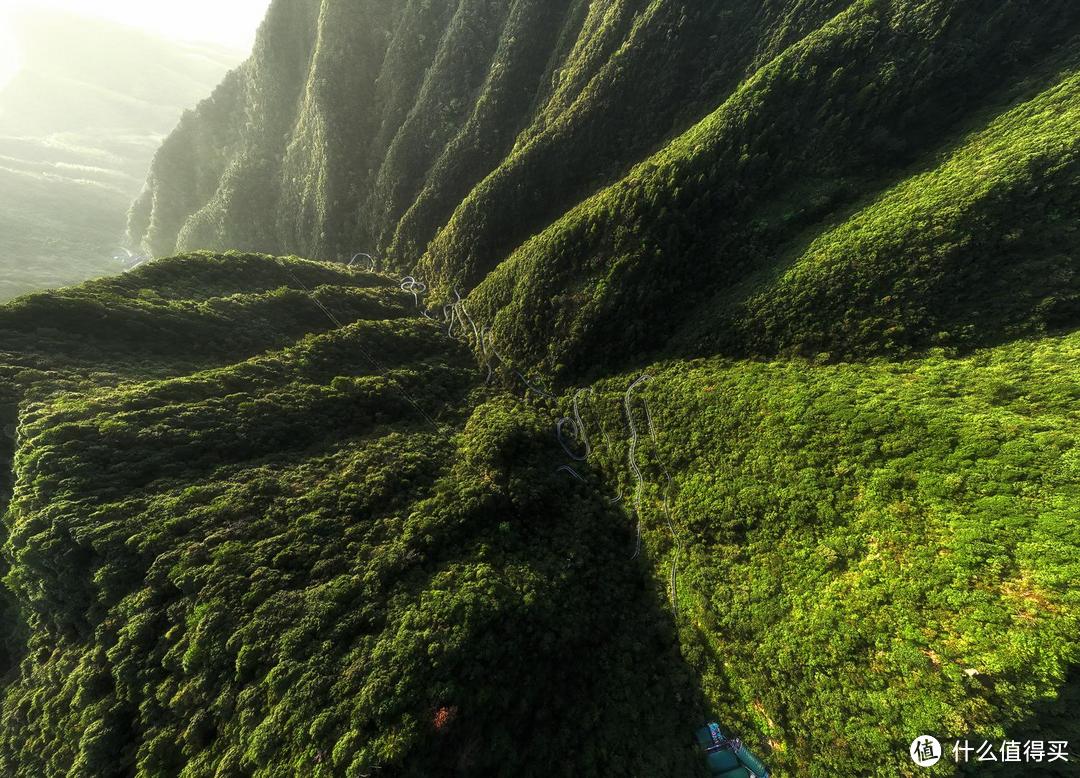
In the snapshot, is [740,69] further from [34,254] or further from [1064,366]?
[34,254]

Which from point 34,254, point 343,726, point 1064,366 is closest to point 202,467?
point 343,726

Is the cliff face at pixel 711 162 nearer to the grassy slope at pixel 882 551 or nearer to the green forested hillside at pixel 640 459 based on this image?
the green forested hillside at pixel 640 459

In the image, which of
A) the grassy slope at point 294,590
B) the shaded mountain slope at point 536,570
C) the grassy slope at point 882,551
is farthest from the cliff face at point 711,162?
the grassy slope at point 294,590

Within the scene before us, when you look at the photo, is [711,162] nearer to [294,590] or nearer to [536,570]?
[536,570]

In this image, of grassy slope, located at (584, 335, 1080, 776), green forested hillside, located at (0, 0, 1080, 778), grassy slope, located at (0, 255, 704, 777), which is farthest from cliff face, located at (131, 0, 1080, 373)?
grassy slope, located at (0, 255, 704, 777)

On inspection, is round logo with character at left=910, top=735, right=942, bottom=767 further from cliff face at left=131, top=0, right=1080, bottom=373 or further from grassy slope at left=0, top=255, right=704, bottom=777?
cliff face at left=131, top=0, right=1080, bottom=373

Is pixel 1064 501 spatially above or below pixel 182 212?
below

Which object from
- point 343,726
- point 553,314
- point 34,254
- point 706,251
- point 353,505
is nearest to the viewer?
point 343,726

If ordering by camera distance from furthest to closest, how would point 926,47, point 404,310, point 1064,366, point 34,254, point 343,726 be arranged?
point 34,254 → point 404,310 → point 926,47 → point 1064,366 → point 343,726
